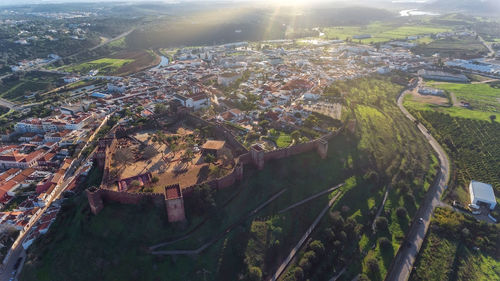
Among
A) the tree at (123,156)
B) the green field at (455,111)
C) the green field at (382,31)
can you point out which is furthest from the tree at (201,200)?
the green field at (382,31)

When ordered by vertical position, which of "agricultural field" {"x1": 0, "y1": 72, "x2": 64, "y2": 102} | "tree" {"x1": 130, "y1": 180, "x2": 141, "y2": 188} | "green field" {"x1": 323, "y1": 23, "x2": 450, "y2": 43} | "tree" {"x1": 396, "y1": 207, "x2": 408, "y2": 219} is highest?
"green field" {"x1": 323, "y1": 23, "x2": 450, "y2": 43}

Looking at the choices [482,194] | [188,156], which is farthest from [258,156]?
[482,194]

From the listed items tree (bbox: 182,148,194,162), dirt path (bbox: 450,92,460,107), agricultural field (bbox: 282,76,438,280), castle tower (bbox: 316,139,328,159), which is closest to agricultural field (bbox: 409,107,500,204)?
agricultural field (bbox: 282,76,438,280)

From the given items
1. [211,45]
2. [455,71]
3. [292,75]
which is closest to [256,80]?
[292,75]

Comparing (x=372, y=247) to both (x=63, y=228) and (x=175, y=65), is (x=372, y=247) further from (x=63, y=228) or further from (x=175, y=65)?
(x=175, y=65)

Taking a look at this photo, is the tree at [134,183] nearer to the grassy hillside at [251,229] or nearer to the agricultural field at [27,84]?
the grassy hillside at [251,229]

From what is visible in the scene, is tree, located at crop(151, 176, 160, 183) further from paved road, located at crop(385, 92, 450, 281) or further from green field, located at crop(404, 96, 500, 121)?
green field, located at crop(404, 96, 500, 121)
